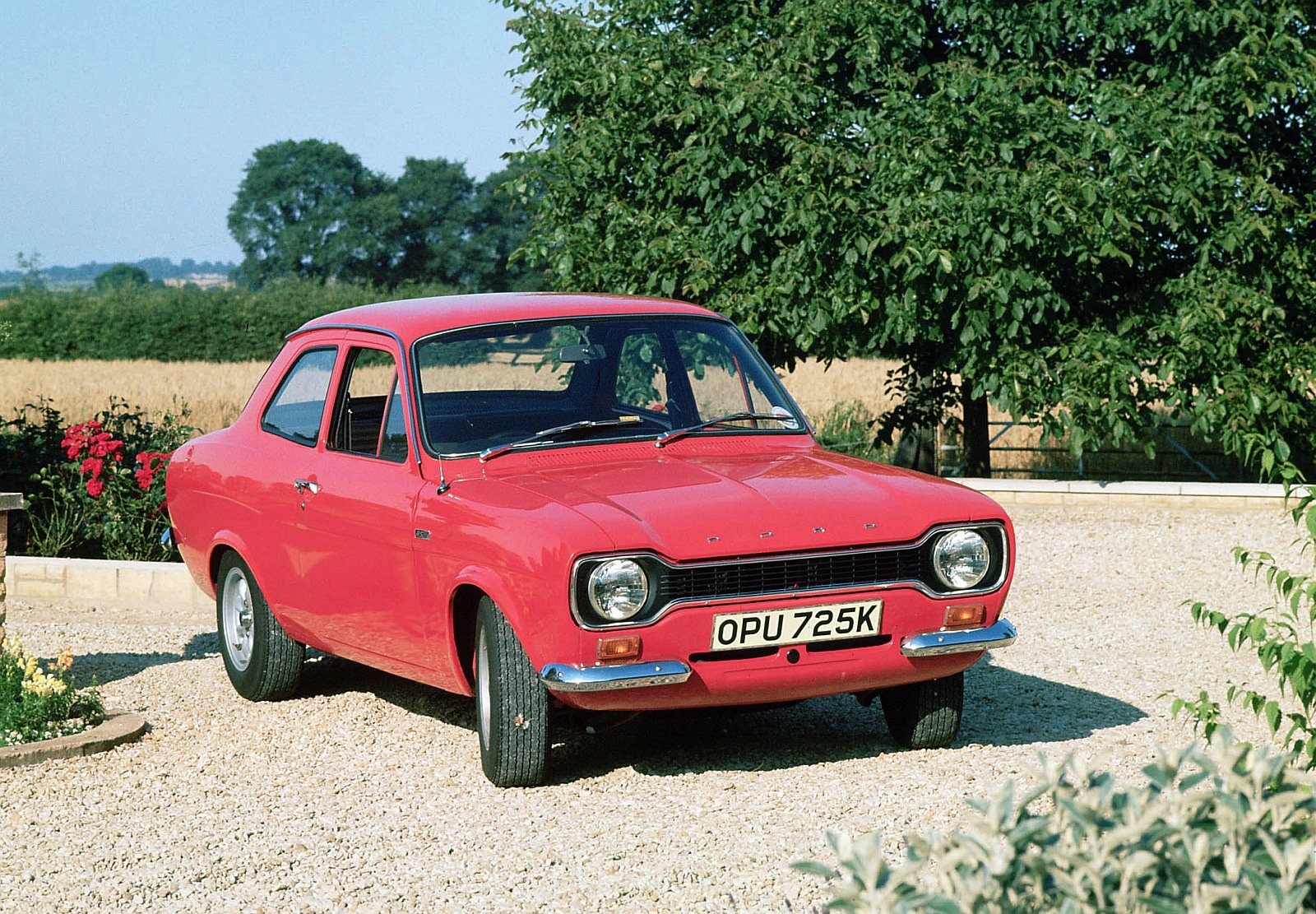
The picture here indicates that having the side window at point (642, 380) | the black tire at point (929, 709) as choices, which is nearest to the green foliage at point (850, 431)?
the side window at point (642, 380)

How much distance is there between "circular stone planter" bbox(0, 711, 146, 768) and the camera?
6.34 metres

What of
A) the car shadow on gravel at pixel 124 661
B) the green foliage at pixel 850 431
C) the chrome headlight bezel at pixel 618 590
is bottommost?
the car shadow on gravel at pixel 124 661

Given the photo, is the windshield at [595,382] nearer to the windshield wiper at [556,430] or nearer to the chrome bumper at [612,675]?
the windshield wiper at [556,430]

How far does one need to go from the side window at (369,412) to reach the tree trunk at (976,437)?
10825 millimetres

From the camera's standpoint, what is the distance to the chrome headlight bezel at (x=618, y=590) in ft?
17.4

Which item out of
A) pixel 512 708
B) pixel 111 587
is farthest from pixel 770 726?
pixel 111 587

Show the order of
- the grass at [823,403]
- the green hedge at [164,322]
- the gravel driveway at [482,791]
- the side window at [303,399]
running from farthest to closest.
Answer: the green hedge at [164,322] < the grass at [823,403] < the side window at [303,399] < the gravel driveway at [482,791]

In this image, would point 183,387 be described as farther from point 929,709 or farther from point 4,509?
point 929,709

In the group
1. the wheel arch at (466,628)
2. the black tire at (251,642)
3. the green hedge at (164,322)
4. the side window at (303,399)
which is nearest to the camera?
the wheel arch at (466,628)

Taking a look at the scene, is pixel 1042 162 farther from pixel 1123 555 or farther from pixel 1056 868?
pixel 1056 868

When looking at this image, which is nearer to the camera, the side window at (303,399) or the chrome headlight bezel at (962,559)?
the chrome headlight bezel at (962,559)

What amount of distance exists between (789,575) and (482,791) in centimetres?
149

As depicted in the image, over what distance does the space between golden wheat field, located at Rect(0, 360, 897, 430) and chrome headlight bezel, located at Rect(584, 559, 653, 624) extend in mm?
11523

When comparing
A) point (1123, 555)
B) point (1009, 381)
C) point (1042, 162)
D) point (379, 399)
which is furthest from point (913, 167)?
point (379, 399)
